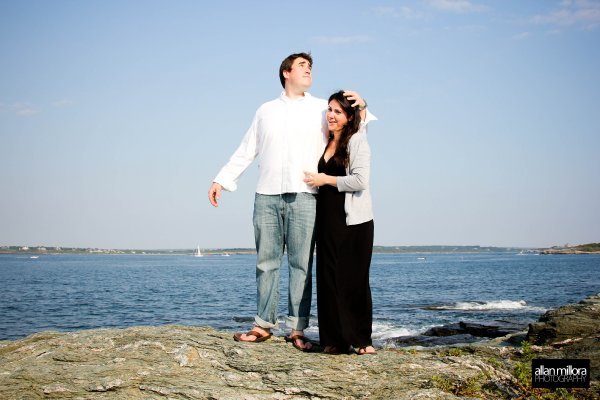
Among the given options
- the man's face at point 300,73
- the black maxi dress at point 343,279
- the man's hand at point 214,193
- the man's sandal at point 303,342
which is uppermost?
the man's face at point 300,73

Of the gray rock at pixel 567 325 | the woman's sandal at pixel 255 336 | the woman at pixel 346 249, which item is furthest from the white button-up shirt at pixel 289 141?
the gray rock at pixel 567 325

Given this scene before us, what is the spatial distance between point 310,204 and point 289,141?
2.39 ft

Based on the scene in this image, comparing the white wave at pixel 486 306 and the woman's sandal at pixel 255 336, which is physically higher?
the woman's sandal at pixel 255 336

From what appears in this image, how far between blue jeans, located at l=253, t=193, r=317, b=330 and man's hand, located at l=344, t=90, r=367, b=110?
107cm

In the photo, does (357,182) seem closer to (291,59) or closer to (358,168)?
(358,168)

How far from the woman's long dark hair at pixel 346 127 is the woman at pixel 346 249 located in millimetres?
10

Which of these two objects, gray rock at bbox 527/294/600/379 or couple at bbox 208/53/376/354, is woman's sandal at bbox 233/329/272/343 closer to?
couple at bbox 208/53/376/354

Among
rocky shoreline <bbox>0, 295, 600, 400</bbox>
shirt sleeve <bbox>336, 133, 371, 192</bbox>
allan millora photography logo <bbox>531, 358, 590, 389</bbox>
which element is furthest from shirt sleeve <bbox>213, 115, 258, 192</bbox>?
allan millora photography logo <bbox>531, 358, 590, 389</bbox>

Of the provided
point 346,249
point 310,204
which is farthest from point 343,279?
point 310,204

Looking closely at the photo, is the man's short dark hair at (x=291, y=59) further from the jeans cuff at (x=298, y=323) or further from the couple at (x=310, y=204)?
the jeans cuff at (x=298, y=323)

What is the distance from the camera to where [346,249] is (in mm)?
5441

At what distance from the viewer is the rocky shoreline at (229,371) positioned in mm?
4508

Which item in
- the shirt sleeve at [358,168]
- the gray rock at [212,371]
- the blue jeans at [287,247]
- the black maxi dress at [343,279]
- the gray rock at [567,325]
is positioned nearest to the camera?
the gray rock at [212,371]

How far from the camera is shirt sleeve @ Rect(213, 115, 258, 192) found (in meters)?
6.25
